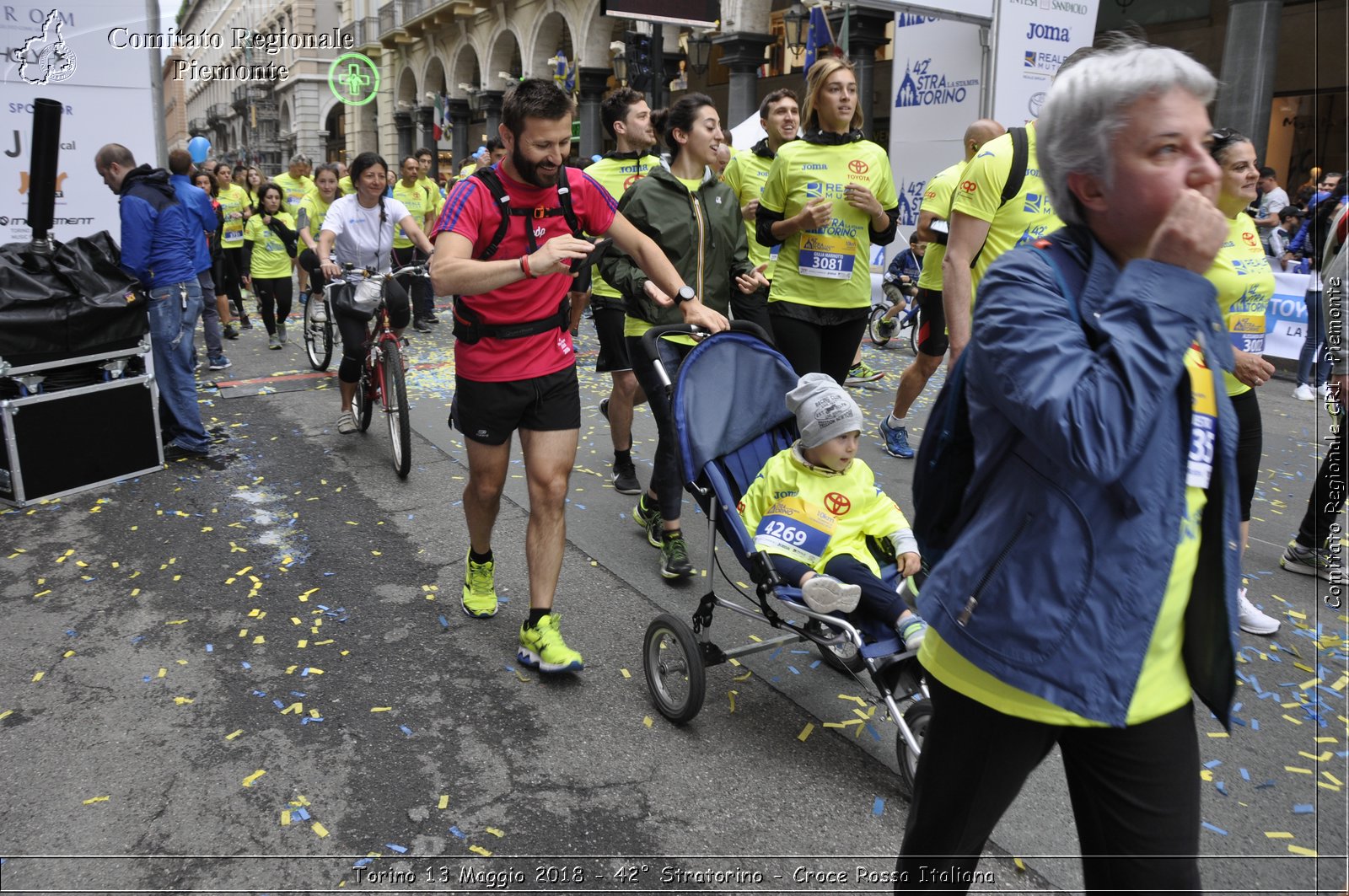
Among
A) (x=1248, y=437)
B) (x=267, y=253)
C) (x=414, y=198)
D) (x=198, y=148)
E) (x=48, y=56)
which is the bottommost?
(x=1248, y=437)

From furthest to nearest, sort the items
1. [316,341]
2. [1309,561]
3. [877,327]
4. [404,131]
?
[404,131], [877,327], [316,341], [1309,561]

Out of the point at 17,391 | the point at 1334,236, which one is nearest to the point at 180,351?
the point at 17,391

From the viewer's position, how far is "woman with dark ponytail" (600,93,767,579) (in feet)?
15.5

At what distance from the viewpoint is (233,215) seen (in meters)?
13.4

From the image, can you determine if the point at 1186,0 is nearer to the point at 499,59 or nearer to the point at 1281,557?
the point at 1281,557

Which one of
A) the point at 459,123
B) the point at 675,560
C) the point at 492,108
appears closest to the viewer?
the point at 675,560

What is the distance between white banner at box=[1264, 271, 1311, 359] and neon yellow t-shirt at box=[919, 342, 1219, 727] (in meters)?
10.2

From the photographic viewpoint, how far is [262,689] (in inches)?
144

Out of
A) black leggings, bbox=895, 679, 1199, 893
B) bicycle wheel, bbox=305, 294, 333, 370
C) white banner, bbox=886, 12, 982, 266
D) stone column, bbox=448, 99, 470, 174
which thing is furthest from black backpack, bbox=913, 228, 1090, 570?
stone column, bbox=448, 99, 470, 174

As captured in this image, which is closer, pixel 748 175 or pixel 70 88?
pixel 748 175

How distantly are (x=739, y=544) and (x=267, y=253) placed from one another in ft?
32.0

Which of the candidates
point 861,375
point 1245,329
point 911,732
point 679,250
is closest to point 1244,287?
point 1245,329

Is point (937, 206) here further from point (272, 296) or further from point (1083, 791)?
point (272, 296)

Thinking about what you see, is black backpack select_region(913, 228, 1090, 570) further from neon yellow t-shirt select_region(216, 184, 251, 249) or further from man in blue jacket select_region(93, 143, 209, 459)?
neon yellow t-shirt select_region(216, 184, 251, 249)
